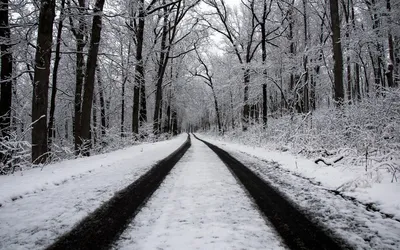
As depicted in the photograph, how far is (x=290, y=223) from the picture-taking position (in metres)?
2.59

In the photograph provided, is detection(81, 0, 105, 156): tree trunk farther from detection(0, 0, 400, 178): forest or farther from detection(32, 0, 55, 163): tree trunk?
detection(32, 0, 55, 163): tree trunk

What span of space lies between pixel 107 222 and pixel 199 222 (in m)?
1.03

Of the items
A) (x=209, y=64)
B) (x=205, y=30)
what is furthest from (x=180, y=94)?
(x=205, y=30)

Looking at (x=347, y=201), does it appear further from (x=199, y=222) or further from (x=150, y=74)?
(x=150, y=74)

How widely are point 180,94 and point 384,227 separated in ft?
104

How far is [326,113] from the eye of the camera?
8.34 meters

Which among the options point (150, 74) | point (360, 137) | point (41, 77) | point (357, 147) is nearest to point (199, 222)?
point (357, 147)

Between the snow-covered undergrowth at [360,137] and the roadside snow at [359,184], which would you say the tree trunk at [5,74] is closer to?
the roadside snow at [359,184]

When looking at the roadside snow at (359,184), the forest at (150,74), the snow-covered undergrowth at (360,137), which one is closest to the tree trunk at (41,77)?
the forest at (150,74)

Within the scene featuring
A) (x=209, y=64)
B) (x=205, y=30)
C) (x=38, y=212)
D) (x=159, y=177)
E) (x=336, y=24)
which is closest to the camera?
(x=38, y=212)

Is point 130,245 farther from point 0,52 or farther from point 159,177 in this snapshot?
point 0,52

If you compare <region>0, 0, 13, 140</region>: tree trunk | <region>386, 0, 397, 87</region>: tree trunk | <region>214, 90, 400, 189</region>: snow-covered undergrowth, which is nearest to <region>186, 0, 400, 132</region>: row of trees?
<region>386, 0, 397, 87</region>: tree trunk

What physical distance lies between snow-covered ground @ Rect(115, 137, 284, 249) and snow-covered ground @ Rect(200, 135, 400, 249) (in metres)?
0.81

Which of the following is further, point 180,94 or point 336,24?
point 180,94
